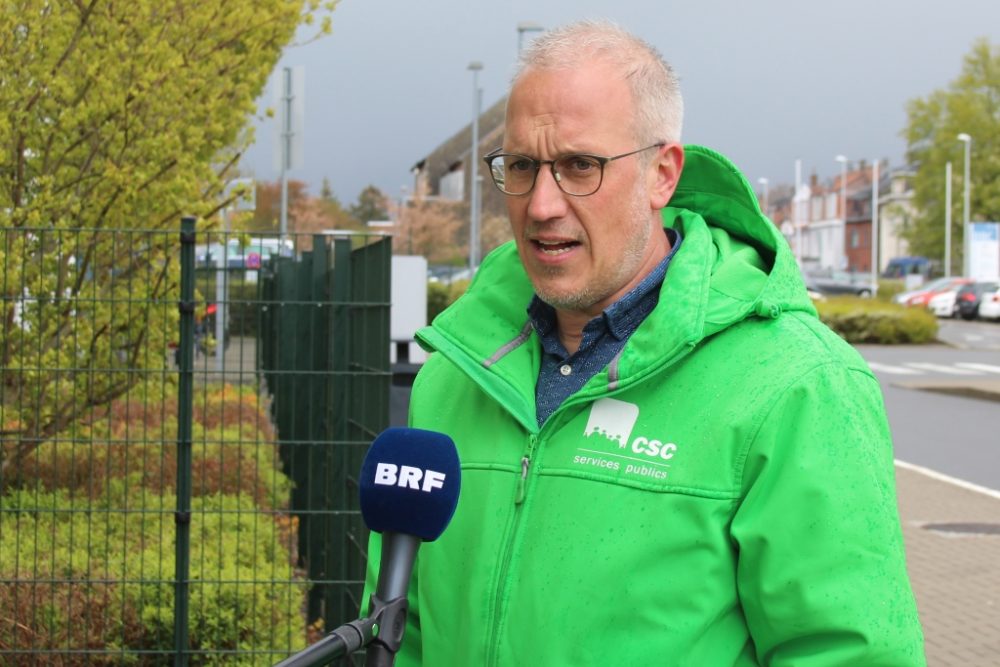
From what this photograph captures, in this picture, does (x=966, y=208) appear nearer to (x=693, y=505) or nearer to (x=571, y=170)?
(x=571, y=170)

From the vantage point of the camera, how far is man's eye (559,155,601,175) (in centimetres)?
222

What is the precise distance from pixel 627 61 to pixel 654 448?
0.62 meters

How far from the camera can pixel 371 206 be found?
80938mm

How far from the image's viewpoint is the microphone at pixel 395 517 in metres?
1.68

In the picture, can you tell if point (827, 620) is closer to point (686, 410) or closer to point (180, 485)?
point (686, 410)

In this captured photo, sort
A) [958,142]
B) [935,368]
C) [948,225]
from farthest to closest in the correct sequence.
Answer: [958,142] → [948,225] → [935,368]

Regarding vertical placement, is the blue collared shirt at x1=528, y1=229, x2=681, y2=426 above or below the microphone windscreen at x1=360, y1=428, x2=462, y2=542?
above

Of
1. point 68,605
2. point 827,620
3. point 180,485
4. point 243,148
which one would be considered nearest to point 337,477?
point 180,485

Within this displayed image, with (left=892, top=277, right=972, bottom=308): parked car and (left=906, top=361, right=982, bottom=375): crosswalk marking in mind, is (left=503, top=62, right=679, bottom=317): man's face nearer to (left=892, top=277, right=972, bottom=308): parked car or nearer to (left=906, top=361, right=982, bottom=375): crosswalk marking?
(left=906, top=361, right=982, bottom=375): crosswalk marking

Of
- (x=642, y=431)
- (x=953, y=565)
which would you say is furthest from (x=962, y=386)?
(x=642, y=431)

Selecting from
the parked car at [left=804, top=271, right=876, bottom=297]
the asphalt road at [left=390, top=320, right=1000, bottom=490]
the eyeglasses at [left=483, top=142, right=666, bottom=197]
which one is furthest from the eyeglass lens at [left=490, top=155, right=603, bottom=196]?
the parked car at [left=804, top=271, right=876, bottom=297]

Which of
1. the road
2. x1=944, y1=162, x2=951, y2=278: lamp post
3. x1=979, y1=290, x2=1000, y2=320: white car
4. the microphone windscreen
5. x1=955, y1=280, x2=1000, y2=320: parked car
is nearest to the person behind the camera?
the microphone windscreen

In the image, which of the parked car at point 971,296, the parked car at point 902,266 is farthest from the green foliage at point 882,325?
the parked car at point 902,266

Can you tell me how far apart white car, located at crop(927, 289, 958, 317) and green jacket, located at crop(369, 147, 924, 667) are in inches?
2116
